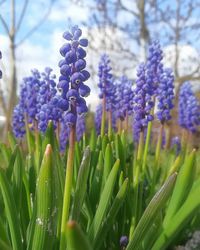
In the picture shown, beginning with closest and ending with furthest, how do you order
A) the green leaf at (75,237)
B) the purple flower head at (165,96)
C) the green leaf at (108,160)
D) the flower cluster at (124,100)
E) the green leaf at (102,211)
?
1. the green leaf at (75,237)
2. the green leaf at (102,211)
3. the green leaf at (108,160)
4. the purple flower head at (165,96)
5. the flower cluster at (124,100)

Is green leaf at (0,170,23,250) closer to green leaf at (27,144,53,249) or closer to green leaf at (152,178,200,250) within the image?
green leaf at (27,144,53,249)

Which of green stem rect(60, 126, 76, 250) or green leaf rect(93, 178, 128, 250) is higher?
green stem rect(60, 126, 76, 250)

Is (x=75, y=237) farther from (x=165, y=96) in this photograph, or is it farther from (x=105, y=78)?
(x=105, y=78)

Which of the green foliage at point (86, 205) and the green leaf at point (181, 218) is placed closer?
the green foliage at point (86, 205)

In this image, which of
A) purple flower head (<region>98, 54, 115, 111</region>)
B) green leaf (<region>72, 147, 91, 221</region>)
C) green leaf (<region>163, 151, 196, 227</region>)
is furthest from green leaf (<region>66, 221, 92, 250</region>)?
purple flower head (<region>98, 54, 115, 111</region>)

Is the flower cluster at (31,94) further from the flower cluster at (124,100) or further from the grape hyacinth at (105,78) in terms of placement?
the flower cluster at (124,100)

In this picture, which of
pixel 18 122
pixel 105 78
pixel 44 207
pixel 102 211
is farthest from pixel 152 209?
pixel 18 122

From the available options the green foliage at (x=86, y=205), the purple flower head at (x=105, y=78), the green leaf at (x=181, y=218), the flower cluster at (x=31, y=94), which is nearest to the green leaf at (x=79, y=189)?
the green foliage at (x=86, y=205)

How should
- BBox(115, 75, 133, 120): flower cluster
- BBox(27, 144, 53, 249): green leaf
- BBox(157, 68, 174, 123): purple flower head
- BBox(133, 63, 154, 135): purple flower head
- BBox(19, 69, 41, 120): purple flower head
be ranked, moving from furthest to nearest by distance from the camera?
BBox(115, 75, 133, 120): flower cluster
BBox(19, 69, 41, 120): purple flower head
BBox(157, 68, 174, 123): purple flower head
BBox(133, 63, 154, 135): purple flower head
BBox(27, 144, 53, 249): green leaf
